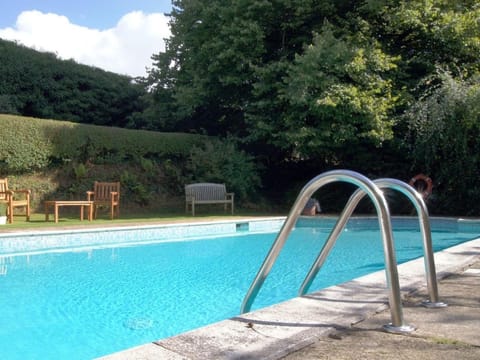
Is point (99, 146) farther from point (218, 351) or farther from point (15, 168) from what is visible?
point (218, 351)

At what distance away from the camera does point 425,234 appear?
10.8 feet

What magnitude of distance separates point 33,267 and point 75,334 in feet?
11.9

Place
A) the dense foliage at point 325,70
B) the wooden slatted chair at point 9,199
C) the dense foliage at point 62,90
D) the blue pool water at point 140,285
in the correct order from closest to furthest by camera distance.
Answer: the blue pool water at point 140,285
the wooden slatted chair at point 9,199
the dense foliage at point 325,70
the dense foliage at point 62,90

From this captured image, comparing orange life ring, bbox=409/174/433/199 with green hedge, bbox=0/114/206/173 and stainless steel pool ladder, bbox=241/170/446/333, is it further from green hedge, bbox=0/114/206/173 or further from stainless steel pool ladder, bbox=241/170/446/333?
stainless steel pool ladder, bbox=241/170/446/333

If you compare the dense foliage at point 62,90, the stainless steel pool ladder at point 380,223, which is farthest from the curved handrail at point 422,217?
the dense foliage at point 62,90

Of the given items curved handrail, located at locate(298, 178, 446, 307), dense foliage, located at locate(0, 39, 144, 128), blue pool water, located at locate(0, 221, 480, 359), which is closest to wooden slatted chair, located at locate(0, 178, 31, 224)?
blue pool water, located at locate(0, 221, 480, 359)

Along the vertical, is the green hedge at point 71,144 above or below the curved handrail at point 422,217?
above

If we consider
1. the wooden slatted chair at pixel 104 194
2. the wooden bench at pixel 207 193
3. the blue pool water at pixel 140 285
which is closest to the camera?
the blue pool water at pixel 140 285

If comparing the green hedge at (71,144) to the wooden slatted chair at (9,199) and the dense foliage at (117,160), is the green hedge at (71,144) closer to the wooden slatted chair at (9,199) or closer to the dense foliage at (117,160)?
the dense foliage at (117,160)

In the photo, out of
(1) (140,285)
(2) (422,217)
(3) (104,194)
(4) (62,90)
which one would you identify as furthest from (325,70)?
(4) (62,90)

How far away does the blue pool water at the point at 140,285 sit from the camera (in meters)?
4.36

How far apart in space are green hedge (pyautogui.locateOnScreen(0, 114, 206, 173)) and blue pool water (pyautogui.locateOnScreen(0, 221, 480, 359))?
4.69m

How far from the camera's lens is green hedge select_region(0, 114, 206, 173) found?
12555mm

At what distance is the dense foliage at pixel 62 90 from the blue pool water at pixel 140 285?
12284mm
